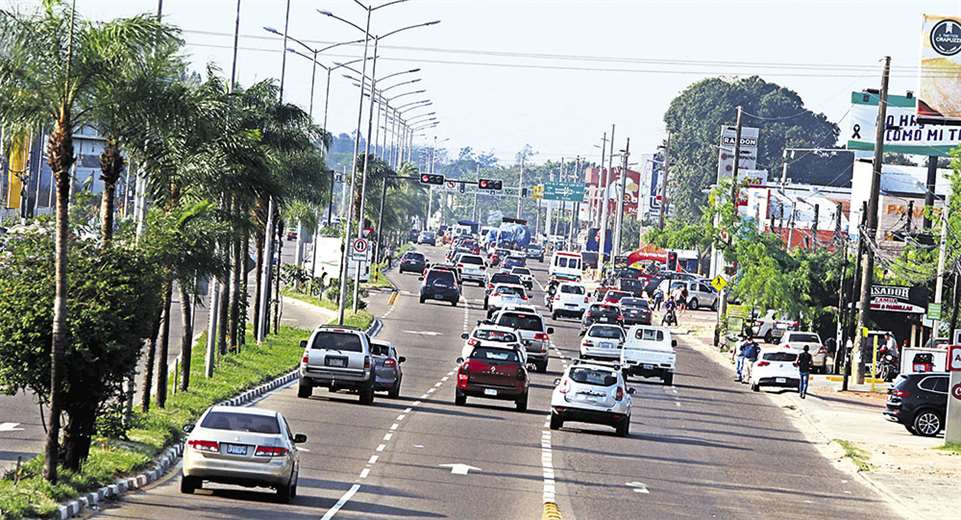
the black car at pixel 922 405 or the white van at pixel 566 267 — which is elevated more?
the white van at pixel 566 267

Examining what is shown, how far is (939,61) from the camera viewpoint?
2872 inches

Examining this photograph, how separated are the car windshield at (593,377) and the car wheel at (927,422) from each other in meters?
10.5

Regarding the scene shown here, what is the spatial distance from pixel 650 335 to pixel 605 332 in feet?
9.30

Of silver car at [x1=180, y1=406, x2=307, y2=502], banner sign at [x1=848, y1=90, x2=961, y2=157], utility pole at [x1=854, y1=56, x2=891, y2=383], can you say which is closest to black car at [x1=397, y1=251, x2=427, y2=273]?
banner sign at [x1=848, y1=90, x2=961, y2=157]

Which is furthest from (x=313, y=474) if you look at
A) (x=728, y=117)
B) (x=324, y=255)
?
(x=728, y=117)

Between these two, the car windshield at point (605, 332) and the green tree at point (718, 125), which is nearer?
the car windshield at point (605, 332)

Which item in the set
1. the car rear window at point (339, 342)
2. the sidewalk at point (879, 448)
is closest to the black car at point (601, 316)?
the sidewalk at point (879, 448)

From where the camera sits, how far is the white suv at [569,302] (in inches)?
3378

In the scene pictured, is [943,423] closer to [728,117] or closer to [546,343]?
[546,343]

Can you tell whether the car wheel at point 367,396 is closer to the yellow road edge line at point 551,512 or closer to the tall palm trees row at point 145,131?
the tall palm trees row at point 145,131

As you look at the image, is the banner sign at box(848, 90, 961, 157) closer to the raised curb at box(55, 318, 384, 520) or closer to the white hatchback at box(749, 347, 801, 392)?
the white hatchback at box(749, 347, 801, 392)

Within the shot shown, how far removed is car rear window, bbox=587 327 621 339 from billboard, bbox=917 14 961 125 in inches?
863

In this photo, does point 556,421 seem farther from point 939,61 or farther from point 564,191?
point 564,191

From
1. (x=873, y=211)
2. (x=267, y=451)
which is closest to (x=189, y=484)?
(x=267, y=451)
